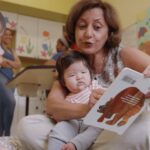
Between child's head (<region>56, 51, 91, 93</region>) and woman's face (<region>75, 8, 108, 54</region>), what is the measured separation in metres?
0.04

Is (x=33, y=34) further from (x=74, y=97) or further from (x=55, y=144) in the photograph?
(x=55, y=144)

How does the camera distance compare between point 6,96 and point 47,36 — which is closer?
point 6,96

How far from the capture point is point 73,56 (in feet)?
3.78

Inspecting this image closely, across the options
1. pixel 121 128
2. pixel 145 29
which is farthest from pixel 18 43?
pixel 121 128

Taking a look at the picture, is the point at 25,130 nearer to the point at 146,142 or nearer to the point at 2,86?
the point at 146,142

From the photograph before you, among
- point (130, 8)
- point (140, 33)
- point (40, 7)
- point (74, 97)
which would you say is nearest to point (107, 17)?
point (74, 97)

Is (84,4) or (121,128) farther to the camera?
(84,4)

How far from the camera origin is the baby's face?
3.67 feet

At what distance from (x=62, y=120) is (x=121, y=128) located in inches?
10.0

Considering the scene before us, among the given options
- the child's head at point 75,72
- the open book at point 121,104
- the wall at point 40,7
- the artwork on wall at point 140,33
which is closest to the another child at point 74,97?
the child's head at point 75,72

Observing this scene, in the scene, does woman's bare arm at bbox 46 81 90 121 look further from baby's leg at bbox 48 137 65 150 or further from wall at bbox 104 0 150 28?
wall at bbox 104 0 150 28

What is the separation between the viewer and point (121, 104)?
32.8 inches

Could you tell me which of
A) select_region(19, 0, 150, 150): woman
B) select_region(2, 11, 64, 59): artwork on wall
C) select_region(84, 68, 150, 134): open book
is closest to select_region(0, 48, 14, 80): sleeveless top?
select_region(2, 11, 64, 59): artwork on wall

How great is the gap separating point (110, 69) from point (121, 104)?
12.2 inches
